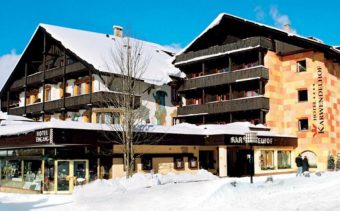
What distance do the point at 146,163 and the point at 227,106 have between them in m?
12.5

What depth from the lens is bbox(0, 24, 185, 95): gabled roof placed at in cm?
3916

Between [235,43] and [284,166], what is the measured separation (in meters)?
11.1

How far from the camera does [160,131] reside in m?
28.7

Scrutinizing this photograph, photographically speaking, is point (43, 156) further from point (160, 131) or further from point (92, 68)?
point (92, 68)

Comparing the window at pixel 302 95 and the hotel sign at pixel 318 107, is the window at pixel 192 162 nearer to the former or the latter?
the hotel sign at pixel 318 107

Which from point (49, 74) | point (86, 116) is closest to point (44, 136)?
point (86, 116)

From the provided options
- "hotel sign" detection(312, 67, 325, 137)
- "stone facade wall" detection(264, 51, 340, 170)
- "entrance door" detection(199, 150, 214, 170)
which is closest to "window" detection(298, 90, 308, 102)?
"stone facade wall" detection(264, 51, 340, 170)

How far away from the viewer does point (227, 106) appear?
39.3 m

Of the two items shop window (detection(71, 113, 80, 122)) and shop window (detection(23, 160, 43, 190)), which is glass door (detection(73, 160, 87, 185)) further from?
shop window (detection(71, 113, 80, 122))

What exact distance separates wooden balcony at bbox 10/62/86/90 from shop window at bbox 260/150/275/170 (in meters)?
16.6

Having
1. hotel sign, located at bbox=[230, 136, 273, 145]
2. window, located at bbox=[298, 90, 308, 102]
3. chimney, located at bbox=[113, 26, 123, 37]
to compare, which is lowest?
hotel sign, located at bbox=[230, 136, 273, 145]

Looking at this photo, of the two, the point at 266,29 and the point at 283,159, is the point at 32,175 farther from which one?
the point at 266,29

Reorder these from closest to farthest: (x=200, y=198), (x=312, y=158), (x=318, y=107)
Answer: (x=200, y=198) < (x=318, y=107) < (x=312, y=158)

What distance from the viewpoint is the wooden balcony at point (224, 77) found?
37.5 meters
